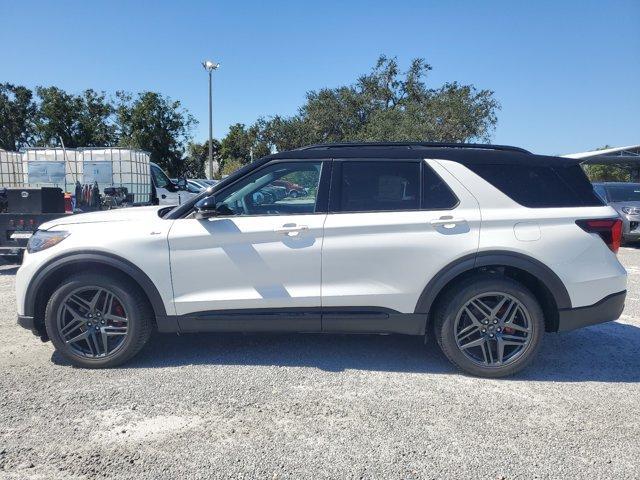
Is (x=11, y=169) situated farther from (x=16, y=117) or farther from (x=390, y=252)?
(x=16, y=117)

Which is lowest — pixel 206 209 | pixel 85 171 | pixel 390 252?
pixel 390 252

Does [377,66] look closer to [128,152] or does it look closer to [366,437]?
[128,152]

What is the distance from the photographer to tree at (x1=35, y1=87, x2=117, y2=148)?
32.6 meters

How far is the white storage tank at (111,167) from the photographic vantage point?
12.6 m

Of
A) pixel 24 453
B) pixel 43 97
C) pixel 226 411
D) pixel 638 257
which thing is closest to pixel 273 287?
pixel 226 411

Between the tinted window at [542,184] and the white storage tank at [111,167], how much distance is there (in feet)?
35.1

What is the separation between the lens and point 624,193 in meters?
12.5

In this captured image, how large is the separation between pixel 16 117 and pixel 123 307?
3860 cm

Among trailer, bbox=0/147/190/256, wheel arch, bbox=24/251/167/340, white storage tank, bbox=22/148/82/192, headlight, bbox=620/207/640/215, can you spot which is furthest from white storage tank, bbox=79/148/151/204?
headlight, bbox=620/207/640/215

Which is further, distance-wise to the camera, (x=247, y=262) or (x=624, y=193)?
(x=624, y=193)

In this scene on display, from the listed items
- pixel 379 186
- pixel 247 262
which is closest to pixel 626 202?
pixel 379 186

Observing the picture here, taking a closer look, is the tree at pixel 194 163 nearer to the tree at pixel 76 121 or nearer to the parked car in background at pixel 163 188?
the tree at pixel 76 121

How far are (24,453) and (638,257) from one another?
11.3m

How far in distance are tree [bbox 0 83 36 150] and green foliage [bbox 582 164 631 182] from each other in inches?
1640
